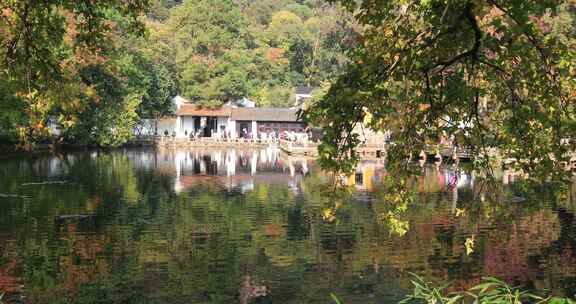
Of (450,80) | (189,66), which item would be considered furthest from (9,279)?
(189,66)

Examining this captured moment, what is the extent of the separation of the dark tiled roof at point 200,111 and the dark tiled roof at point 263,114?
1242 millimetres

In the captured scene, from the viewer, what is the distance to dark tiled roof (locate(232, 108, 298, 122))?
8344 centimetres

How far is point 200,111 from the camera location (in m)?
83.4

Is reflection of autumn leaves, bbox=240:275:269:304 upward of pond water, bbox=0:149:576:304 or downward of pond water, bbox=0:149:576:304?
downward

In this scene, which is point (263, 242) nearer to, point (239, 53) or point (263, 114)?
point (239, 53)

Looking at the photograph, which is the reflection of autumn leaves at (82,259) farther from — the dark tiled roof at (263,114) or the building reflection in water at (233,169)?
the dark tiled roof at (263,114)

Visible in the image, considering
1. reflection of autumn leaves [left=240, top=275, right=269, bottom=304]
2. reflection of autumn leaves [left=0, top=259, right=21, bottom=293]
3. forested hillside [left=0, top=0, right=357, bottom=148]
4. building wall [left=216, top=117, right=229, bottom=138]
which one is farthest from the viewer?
building wall [left=216, top=117, right=229, bottom=138]

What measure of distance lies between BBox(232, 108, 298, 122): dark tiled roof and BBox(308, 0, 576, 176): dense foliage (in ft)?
237

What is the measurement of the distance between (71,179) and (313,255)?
2206cm

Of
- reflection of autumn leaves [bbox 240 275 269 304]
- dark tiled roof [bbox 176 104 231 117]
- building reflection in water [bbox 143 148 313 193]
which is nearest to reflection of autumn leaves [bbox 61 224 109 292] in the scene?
reflection of autumn leaves [bbox 240 275 269 304]

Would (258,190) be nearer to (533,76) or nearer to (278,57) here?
(533,76)

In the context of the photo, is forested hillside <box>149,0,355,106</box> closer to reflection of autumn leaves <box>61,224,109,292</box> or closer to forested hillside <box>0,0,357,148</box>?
forested hillside <box>0,0,357,148</box>

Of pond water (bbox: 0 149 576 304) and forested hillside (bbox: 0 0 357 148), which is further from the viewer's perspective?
forested hillside (bbox: 0 0 357 148)

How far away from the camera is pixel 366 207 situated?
95.7 ft
